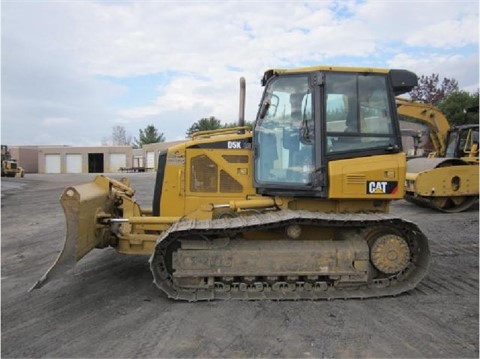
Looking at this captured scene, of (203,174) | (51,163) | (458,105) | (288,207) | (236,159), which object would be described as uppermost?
(458,105)

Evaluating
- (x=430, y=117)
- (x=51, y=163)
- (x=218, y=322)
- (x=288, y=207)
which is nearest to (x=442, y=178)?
(x=430, y=117)

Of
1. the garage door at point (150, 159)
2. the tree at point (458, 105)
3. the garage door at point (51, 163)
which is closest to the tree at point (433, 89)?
the tree at point (458, 105)

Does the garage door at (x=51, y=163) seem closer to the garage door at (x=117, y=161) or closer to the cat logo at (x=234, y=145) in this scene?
the garage door at (x=117, y=161)

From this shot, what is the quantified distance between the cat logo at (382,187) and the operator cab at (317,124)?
388 mm

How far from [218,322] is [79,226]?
2028 millimetres

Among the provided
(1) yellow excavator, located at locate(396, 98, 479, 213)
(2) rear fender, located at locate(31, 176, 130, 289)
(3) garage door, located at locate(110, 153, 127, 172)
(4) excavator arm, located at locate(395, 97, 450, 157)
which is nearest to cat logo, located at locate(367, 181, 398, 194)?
(2) rear fender, located at locate(31, 176, 130, 289)

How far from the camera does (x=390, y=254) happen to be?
17.7ft

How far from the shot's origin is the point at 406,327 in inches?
174

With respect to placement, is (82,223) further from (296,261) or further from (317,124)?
(317,124)

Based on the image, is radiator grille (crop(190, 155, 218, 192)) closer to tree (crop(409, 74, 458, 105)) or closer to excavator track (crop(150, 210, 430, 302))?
excavator track (crop(150, 210, 430, 302))

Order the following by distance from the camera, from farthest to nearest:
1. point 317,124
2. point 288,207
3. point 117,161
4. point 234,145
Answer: point 117,161 → point 234,145 → point 288,207 → point 317,124

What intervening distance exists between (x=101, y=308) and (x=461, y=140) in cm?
1255

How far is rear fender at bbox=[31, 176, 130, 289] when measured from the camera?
16.8ft

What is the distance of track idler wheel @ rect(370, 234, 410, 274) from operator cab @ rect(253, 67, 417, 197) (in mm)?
891
